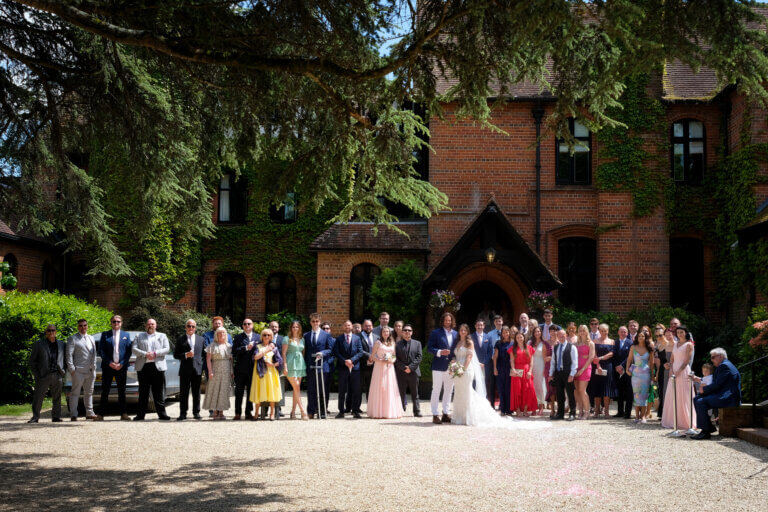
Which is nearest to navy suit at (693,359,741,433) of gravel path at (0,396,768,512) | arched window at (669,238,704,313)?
gravel path at (0,396,768,512)

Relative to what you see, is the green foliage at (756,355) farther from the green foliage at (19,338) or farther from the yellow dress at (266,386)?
the green foliage at (19,338)

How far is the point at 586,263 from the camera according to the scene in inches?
885

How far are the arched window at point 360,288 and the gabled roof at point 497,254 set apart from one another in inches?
103

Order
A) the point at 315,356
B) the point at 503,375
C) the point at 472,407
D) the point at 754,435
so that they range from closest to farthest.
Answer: the point at 754,435 → the point at 472,407 → the point at 315,356 → the point at 503,375

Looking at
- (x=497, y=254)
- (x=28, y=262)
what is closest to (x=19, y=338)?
(x=28, y=262)

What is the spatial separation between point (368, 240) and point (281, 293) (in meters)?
3.87

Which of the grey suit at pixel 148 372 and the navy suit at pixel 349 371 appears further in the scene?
the navy suit at pixel 349 371

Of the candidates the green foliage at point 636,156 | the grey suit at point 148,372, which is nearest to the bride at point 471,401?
the grey suit at point 148,372

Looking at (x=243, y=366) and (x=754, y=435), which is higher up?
(x=243, y=366)

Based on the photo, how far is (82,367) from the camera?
13695mm

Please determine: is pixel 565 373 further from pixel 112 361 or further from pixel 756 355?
pixel 112 361

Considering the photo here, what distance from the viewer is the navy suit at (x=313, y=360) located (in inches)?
567

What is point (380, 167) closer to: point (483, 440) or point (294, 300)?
point (483, 440)

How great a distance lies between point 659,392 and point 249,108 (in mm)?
9247
